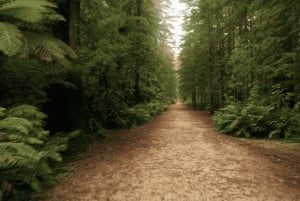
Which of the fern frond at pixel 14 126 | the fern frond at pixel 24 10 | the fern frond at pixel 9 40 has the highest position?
the fern frond at pixel 24 10

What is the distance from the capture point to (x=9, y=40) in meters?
3.34

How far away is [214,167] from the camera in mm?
5195

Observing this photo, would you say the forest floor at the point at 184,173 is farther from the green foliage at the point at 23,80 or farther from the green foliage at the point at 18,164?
the green foliage at the point at 23,80

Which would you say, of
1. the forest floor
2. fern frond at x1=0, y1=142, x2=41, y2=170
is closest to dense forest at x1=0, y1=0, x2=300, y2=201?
fern frond at x1=0, y1=142, x2=41, y2=170

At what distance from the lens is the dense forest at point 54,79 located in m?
3.61

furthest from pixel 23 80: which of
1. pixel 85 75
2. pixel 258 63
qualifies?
pixel 258 63

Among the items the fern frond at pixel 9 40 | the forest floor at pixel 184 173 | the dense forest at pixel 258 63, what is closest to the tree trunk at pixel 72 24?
the forest floor at pixel 184 173

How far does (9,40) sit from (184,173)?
12.6 feet

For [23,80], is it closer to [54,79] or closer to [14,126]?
[54,79]

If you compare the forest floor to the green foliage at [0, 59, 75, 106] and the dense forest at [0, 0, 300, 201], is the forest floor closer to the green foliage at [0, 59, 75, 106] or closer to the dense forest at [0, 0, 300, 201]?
the dense forest at [0, 0, 300, 201]

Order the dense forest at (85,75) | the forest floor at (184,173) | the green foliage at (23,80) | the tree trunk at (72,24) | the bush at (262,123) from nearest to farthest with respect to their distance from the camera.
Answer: the dense forest at (85,75)
the forest floor at (184,173)
the green foliage at (23,80)
the tree trunk at (72,24)
the bush at (262,123)

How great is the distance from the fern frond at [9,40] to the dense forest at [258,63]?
585 centimetres

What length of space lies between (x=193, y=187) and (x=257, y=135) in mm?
5744

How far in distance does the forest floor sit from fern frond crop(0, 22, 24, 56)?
90.9 inches
